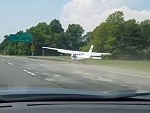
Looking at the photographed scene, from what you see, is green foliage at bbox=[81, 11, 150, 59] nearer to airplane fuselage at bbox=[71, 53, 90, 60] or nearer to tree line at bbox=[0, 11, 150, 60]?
tree line at bbox=[0, 11, 150, 60]

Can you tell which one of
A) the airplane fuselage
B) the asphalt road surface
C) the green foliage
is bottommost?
the asphalt road surface

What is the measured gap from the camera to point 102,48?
132500 mm

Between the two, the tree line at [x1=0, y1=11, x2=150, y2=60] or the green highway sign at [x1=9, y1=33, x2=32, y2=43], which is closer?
the green highway sign at [x1=9, y1=33, x2=32, y2=43]

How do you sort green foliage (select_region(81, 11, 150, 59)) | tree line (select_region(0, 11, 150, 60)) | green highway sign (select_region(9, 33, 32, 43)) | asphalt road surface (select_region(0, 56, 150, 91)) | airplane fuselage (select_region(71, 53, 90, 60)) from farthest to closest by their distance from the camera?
tree line (select_region(0, 11, 150, 60))
green foliage (select_region(81, 11, 150, 59))
green highway sign (select_region(9, 33, 32, 43))
airplane fuselage (select_region(71, 53, 90, 60))
asphalt road surface (select_region(0, 56, 150, 91))

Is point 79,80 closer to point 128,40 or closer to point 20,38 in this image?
point 20,38

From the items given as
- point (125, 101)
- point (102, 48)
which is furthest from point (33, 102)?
point (102, 48)

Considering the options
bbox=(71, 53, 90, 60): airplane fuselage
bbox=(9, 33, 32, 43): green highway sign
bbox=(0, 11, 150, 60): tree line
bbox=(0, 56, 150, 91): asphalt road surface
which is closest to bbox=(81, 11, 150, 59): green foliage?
bbox=(0, 11, 150, 60): tree line

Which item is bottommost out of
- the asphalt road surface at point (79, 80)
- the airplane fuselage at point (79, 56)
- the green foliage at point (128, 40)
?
the asphalt road surface at point (79, 80)

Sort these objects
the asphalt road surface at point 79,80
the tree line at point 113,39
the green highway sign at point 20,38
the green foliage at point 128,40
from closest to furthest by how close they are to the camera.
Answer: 1. the asphalt road surface at point 79,80
2. the green highway sign at point 20,38
3. the green foliage at point 128,40
4. the tree line at point 113,39

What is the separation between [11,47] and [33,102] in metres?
177

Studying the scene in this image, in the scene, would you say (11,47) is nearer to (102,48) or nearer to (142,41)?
(102,48)

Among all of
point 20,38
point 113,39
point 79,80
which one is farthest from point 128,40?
point 79,80

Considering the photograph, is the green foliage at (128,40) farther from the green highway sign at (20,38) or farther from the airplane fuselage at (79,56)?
the airplane fuselage at (79,56)

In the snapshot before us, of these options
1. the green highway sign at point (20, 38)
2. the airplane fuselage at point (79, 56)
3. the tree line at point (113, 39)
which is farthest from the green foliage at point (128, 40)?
the airplane fuselage at point (79, 56)
